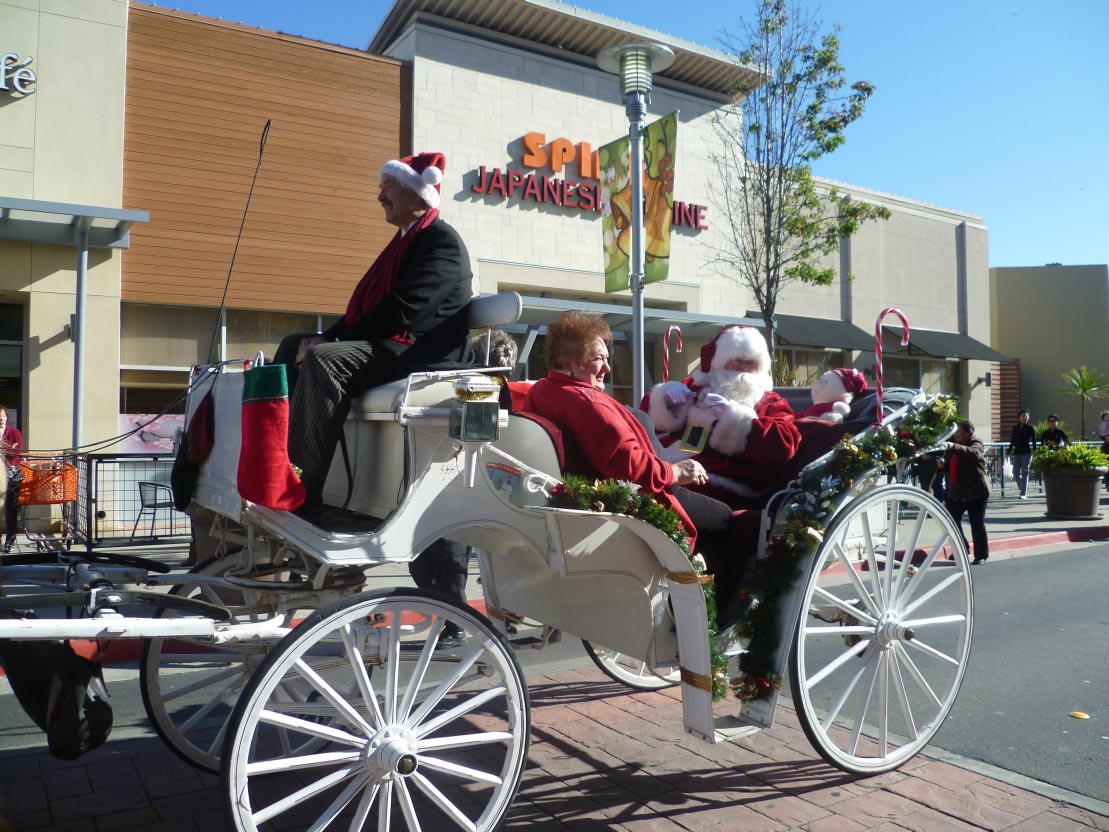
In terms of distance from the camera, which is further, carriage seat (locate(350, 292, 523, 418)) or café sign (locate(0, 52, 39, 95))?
café sign (locate(0, 52, 39, 95))

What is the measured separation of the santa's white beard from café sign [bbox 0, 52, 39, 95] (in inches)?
460

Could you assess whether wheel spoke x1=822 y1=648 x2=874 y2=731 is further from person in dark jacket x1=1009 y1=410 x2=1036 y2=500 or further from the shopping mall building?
person in dark jacket x1=1009 y1=410 x2=1036 y2=500

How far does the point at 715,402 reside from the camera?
4176 mm

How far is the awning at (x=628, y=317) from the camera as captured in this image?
46.3 ft

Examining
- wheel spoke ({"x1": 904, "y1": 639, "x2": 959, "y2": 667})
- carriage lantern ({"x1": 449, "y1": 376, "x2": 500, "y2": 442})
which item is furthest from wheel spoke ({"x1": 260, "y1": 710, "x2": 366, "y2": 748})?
wheel spoke ({"x1": 904, "y1": 639, "x2": 959, "y2": 667})

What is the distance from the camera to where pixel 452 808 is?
276cm

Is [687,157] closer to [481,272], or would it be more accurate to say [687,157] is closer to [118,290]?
[481,272]

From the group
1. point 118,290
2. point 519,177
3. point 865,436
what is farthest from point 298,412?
point 519,177

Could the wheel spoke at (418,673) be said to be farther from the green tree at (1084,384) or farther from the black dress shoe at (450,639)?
the green tree at (1084,384)

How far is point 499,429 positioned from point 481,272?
12365 millimetres

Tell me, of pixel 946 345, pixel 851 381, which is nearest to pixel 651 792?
Result: pixel 851 381

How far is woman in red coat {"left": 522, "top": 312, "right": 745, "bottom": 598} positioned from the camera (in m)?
3.30

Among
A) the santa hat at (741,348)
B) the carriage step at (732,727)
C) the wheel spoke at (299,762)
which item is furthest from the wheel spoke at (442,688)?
the santa hat at (741,348)

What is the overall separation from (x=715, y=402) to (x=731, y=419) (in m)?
0.15
